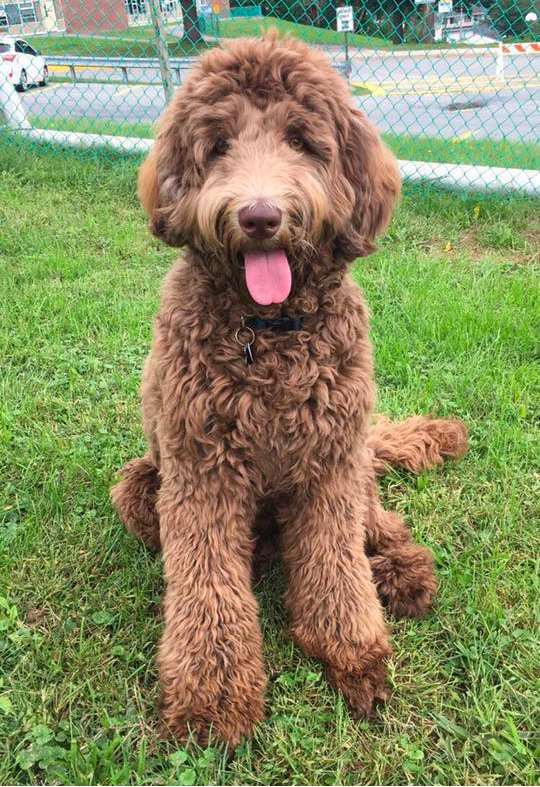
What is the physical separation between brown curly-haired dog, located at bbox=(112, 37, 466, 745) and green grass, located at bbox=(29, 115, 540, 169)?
13.5ft

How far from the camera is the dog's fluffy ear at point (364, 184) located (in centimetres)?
202

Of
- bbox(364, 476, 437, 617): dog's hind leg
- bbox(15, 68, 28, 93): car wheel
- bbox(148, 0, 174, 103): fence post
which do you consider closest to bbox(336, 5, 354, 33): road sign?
bbox(148, 0, 174, 103): fence post

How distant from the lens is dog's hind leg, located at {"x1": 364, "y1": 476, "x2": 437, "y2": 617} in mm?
2402

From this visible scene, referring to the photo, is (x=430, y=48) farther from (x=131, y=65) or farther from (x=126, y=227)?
(x=126, y=227)

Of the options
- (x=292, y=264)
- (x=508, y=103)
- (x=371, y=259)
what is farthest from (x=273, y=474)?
(x=508, y=103)

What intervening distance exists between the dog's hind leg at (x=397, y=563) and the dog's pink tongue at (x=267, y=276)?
0.91 meters

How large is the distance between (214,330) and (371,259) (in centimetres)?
289

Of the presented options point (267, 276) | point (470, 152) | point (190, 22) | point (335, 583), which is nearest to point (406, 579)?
→ point (335, 583)

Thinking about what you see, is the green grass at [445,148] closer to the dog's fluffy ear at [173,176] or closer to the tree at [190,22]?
the tree at [190,22]

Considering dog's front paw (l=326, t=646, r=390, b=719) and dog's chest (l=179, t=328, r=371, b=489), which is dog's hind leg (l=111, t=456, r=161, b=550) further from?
dog's front paw (l=326, t=646, r=390, b=719)

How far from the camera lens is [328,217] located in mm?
1924

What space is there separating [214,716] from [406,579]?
80 cm

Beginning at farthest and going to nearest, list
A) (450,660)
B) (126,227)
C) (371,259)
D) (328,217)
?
(126,227)
(371,259)
(450,660)
(328,217)

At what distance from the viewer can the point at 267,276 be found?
1854 mm
